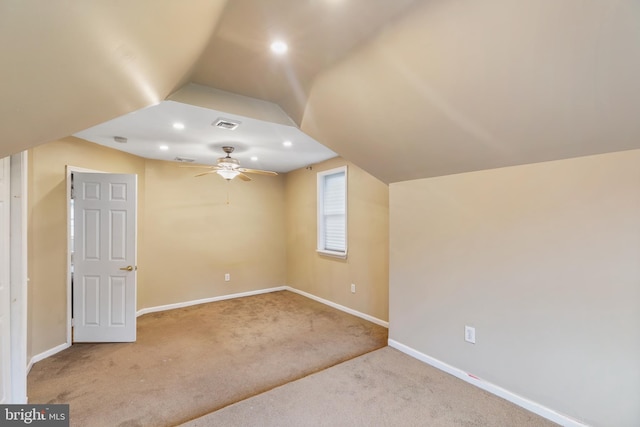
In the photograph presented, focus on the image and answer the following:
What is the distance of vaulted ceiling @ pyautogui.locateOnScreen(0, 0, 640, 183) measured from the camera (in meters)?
1.13

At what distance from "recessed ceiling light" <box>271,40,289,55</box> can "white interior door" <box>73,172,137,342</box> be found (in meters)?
2.62

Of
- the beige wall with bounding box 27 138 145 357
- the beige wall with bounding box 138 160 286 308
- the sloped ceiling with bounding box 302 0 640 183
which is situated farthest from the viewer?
the beige wall with bounding box 138 160 286 308

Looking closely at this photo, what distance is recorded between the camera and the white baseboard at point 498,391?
74.3 inches

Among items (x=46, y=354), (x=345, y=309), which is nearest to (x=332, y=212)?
(x=345, y=309)

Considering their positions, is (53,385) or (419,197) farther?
(419,197)

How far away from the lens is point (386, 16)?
4.85 ft

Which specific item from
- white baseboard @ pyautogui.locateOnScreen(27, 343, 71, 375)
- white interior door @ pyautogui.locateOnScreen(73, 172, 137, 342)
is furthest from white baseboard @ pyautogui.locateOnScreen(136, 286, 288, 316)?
white baseboard @ pyautogui.locateOnScreen(27, 343, 71, 375)

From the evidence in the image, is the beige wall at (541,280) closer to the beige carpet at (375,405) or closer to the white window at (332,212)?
the beige carpet at (375,405)

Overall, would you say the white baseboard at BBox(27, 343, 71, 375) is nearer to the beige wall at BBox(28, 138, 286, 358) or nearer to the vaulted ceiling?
the beige wall at BBox(28, 138, 286, 358)

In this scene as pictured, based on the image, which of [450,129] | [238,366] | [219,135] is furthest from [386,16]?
[238,366]

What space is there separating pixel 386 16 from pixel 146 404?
10.3ft

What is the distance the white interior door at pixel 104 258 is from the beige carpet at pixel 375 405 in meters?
2.14

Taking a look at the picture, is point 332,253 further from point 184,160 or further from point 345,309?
point 184,160

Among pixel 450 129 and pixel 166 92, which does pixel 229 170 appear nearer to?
pixel 166 92
